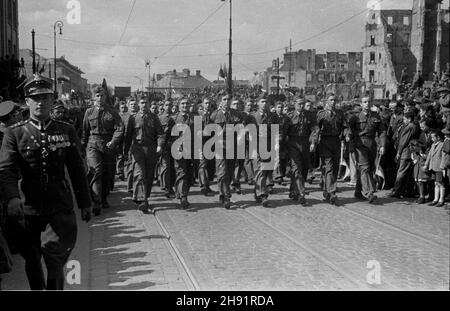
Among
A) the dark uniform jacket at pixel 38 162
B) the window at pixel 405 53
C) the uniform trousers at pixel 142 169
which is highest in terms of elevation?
the window at pixel 405 53

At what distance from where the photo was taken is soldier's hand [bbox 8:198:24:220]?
4973mm

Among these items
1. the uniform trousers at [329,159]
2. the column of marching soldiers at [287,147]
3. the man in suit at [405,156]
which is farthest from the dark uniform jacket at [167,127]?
the man in suit at [405,156]

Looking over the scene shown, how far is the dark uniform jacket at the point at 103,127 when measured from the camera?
36.2 feet

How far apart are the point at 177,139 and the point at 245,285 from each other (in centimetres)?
667

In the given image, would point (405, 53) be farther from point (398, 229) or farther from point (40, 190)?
point (40, 190)

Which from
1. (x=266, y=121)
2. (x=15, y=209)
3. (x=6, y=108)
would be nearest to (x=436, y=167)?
(x=266, y=121)

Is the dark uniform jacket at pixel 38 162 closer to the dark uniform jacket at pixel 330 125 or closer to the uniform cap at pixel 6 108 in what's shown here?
the uniform cap at pixel 6 108

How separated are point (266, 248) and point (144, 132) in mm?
4390

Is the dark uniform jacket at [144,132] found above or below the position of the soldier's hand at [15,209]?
above

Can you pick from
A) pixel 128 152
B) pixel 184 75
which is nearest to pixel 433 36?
pixel 128 152

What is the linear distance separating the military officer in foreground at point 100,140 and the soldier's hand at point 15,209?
577 cm

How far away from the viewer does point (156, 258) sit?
7.54 meters

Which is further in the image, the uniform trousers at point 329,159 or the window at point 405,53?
the window at point 405,53
